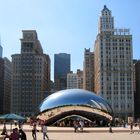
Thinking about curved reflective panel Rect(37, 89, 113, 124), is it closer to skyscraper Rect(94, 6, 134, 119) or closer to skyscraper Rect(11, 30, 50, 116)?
skyscraper Rect(94, 6, 134, 119)

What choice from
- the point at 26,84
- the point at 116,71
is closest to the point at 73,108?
the point at 116,71

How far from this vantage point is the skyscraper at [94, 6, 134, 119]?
16812 cm

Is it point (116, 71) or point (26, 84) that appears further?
point (26, 84)

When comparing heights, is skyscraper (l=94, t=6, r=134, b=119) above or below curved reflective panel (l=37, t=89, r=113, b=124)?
above

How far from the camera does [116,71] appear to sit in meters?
170

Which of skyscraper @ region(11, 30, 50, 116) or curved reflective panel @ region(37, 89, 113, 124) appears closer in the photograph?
curved reflective panel @ region(37, 89, 113, 124)

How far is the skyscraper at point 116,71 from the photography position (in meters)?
168

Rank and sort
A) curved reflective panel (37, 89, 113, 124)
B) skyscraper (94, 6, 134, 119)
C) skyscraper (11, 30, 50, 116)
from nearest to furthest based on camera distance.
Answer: curved reflective panel (37, 89, 113, 124) < skyscraper (94, 6, 134, 119) < skyscraper (11, 30, 50, 116)

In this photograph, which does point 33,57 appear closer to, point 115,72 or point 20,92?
point 20,92

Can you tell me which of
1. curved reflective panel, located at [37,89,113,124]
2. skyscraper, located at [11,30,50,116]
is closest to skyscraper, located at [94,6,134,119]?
skyscraper, located at [11,30,50,116]

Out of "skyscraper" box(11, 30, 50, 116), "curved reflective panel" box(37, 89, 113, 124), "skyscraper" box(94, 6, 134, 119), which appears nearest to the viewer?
"curved reflective panel" box(37, 89, 113, 124)

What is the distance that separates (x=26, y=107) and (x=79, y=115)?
12676cm

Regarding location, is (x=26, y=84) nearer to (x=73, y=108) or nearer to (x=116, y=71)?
(x=116, y=71)

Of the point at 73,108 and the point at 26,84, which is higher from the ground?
the point at 26,84
